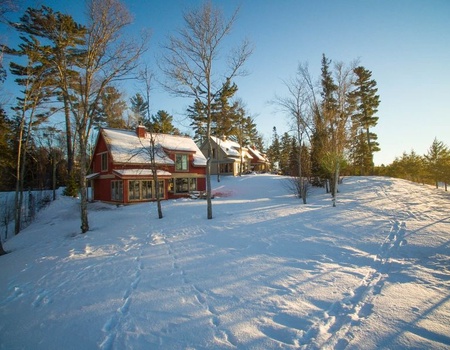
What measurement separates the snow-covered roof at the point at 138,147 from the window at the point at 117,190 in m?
2.41

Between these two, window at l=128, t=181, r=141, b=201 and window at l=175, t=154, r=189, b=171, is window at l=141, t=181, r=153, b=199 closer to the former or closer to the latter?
window at l=128, t=181, r=141, b=201

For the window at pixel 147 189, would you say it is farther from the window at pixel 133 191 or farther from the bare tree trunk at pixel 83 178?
the bare tree trunk at pixel 83 178

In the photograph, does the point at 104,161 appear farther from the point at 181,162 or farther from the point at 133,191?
the point at 181,162

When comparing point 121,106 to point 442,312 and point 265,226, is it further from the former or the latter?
point 442,312

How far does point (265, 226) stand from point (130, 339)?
7144mm

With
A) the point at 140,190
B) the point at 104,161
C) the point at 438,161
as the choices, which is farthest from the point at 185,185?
the point at 438,161

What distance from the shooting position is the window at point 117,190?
1889 centimetres

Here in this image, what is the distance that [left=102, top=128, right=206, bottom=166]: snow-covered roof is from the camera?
19.2m

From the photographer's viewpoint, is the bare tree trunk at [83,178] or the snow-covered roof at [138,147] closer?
the bare tree trunk at [83,178]

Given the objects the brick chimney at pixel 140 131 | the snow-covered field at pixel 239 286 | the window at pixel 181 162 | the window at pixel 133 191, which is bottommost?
the snow-covered field at pixel 239 286

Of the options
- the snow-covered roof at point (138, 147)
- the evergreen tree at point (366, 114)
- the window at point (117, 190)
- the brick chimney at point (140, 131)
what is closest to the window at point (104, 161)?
the snow-covered roof at point (138, 147)

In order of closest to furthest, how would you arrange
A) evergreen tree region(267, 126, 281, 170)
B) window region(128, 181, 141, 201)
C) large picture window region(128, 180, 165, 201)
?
1. window region(128, 181, 141, 201)
2. large picture window region(128, 180, 165, 201)
3. evergreen tree region(267, 126, 281, 170)

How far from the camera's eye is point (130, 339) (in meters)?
3.29

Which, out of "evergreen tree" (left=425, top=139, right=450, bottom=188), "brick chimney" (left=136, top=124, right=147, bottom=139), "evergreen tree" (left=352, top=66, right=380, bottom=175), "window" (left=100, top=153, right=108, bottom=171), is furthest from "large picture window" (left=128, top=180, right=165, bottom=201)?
"evergreen tree" (left=425, top=139, right=450, bottom=188)
